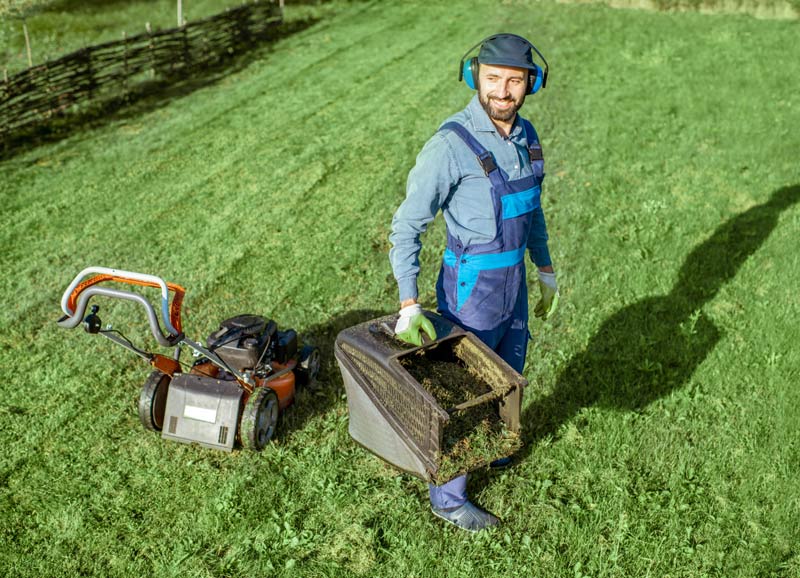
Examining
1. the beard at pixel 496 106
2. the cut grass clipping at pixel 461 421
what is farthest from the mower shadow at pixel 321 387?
the beard at pixel 496 106

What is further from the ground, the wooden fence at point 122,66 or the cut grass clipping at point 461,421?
the cut grass clipping at point 461,421

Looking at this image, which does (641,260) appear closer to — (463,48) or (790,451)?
(790,451)

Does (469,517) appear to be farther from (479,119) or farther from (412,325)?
(479,119)

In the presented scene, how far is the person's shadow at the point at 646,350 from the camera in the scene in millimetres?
5551

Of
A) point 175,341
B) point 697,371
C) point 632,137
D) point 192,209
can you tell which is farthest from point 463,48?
point 175,341

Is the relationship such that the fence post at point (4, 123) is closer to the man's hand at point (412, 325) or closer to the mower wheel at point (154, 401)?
the mower wheel at point (154, 401)

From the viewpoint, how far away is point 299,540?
14.4 feet

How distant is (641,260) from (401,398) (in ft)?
14.9

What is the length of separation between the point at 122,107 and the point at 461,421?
10.7 meters

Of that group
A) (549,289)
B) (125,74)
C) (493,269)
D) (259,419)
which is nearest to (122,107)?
(125,74)

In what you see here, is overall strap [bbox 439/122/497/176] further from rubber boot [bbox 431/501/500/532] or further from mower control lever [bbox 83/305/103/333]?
mower control lever [bbox 83/305/103/333]

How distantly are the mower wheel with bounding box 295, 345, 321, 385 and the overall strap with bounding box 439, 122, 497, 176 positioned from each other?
240cm

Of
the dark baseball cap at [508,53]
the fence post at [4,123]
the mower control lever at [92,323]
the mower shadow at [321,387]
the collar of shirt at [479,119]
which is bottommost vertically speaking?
the fence post at [4,123]

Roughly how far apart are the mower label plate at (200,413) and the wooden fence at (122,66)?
8.02 meters
